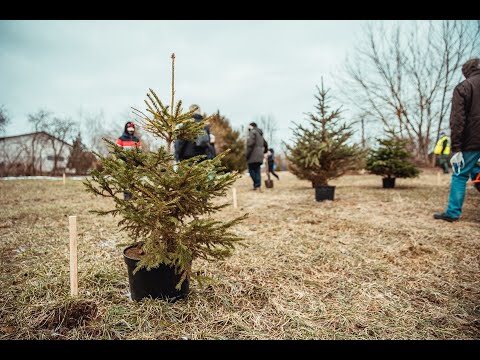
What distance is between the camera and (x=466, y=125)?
13.8 feet

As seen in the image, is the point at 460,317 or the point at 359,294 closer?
the point at 460,317

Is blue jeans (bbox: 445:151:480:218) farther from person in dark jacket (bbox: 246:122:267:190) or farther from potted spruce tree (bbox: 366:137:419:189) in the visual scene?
person in dark jacket (bbox: 246:122:267:190)

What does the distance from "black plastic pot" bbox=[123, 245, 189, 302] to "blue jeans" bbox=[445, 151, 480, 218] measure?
4690mm

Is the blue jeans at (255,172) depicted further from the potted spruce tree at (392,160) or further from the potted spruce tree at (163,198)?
the potted spruce tree at (163,198)

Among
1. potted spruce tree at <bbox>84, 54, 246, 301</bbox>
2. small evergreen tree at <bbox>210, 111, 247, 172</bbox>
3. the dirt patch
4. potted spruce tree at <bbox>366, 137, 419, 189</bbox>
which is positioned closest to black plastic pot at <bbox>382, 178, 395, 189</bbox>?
potted spruce tree at <bbox>366, 137, 419, 189</bbox>

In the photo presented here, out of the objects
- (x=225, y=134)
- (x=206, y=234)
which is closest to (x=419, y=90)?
(x=225, y=134)

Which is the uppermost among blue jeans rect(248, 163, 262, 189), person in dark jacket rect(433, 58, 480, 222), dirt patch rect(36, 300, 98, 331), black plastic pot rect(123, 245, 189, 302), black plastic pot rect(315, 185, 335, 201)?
person in dark jacket rect(433, 58, 480, 222)

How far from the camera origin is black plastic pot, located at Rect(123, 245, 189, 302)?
6.64ft
